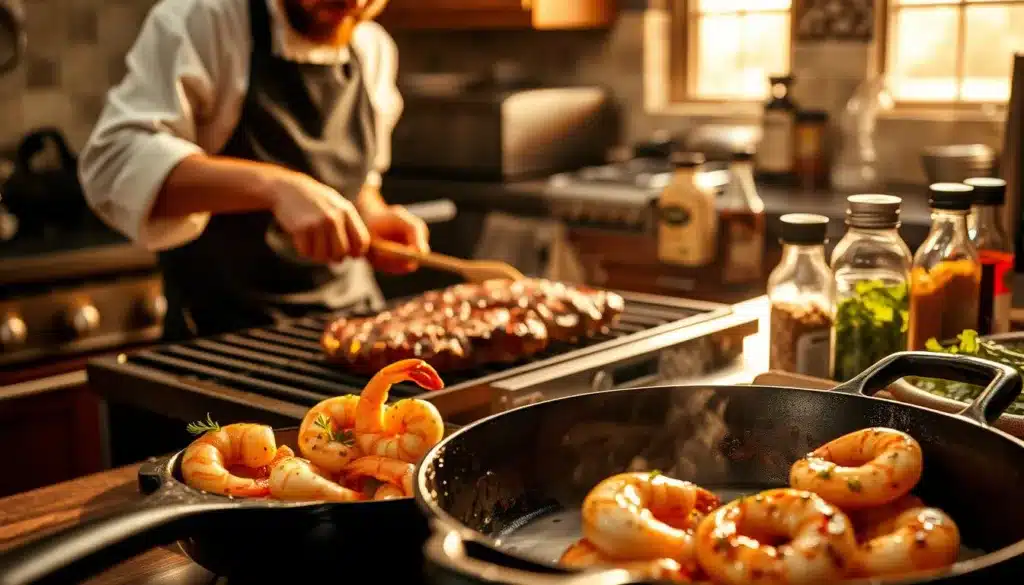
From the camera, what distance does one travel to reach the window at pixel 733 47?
3.83 meters

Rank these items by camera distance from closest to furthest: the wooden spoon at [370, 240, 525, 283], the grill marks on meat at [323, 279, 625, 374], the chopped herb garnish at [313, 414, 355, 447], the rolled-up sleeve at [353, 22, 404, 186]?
1. the chopped herb garnish at [313, 414, 355, 447]
2. the grill marks on meat at [323, 279, 625, 374]
3. the wooden spoon at [370, 240, 525, 283]
4. the rolled-up sleeve at [353, 22, 404, 186]

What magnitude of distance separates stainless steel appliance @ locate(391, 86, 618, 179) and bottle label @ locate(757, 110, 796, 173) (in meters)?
0.68

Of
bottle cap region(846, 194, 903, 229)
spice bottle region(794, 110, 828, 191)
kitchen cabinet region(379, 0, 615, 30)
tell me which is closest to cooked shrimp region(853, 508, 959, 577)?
bottle cap region(846, 194, 903, 229)

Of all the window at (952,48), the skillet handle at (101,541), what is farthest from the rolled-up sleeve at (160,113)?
the window at (952,48)

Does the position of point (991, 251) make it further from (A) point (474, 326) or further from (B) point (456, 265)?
(B) point (456, 265)

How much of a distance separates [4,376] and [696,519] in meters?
2.44

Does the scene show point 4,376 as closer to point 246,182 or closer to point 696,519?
point 246,182

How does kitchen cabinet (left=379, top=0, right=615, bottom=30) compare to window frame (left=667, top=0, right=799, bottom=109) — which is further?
window frame (left=667, top=0, right=799, bottom=109)

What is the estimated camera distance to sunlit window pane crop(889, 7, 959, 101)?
3445 millimetres

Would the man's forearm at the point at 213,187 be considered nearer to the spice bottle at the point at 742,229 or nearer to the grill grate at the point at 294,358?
the grill grate at the point at 294,358

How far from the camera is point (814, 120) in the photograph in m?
3.38

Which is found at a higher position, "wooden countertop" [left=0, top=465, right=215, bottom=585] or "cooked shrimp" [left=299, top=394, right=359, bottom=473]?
"cooked shrimp" [left=299, top=394, right=359, bottom=473]

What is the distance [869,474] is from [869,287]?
669 millimetres

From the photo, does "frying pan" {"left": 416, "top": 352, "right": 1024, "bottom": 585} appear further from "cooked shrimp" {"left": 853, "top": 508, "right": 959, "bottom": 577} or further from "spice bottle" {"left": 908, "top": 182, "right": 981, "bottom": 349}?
"spice bottle" {"left": 908, "top": 182, "right": 981, "bottom": 349}
